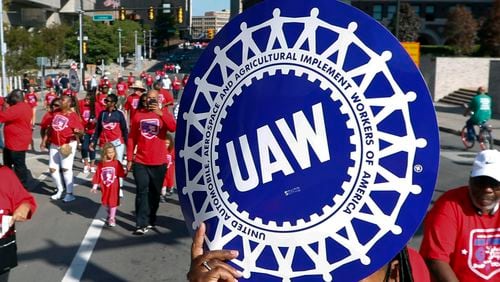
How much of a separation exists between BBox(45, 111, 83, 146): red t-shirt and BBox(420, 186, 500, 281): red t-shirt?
306 inches

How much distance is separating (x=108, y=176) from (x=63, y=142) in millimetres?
1856

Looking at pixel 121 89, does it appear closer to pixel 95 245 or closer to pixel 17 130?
pixel 17 130

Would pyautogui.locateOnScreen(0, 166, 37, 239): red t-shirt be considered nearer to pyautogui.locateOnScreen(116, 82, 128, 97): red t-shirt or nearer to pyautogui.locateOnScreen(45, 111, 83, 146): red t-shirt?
pyautogui.locateOnScreen(45, 111, 83, 146): red t-shirt

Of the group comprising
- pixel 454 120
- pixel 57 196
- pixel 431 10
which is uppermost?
pixel 431 10

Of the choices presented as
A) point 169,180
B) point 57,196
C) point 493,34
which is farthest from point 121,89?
point 493,34

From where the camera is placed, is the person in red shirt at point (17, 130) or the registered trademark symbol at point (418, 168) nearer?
the registered trademark symbol at point (418, 168)

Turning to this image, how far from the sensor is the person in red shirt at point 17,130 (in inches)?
392

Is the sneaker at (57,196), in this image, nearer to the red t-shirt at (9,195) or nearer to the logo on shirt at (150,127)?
the logo on shirt at (150,127)

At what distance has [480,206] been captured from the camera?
305cm

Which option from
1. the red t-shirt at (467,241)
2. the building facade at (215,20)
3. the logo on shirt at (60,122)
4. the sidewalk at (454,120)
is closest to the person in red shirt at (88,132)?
the logo on shirt at (60,122)

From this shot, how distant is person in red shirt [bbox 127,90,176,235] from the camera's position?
7602 millimetres

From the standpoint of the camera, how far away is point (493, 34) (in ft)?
127

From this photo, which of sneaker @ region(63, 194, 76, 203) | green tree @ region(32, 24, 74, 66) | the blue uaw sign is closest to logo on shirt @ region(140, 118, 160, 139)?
sneaker @ region(63, 194, 76, 203)

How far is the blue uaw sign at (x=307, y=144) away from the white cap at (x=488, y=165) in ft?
6.08
